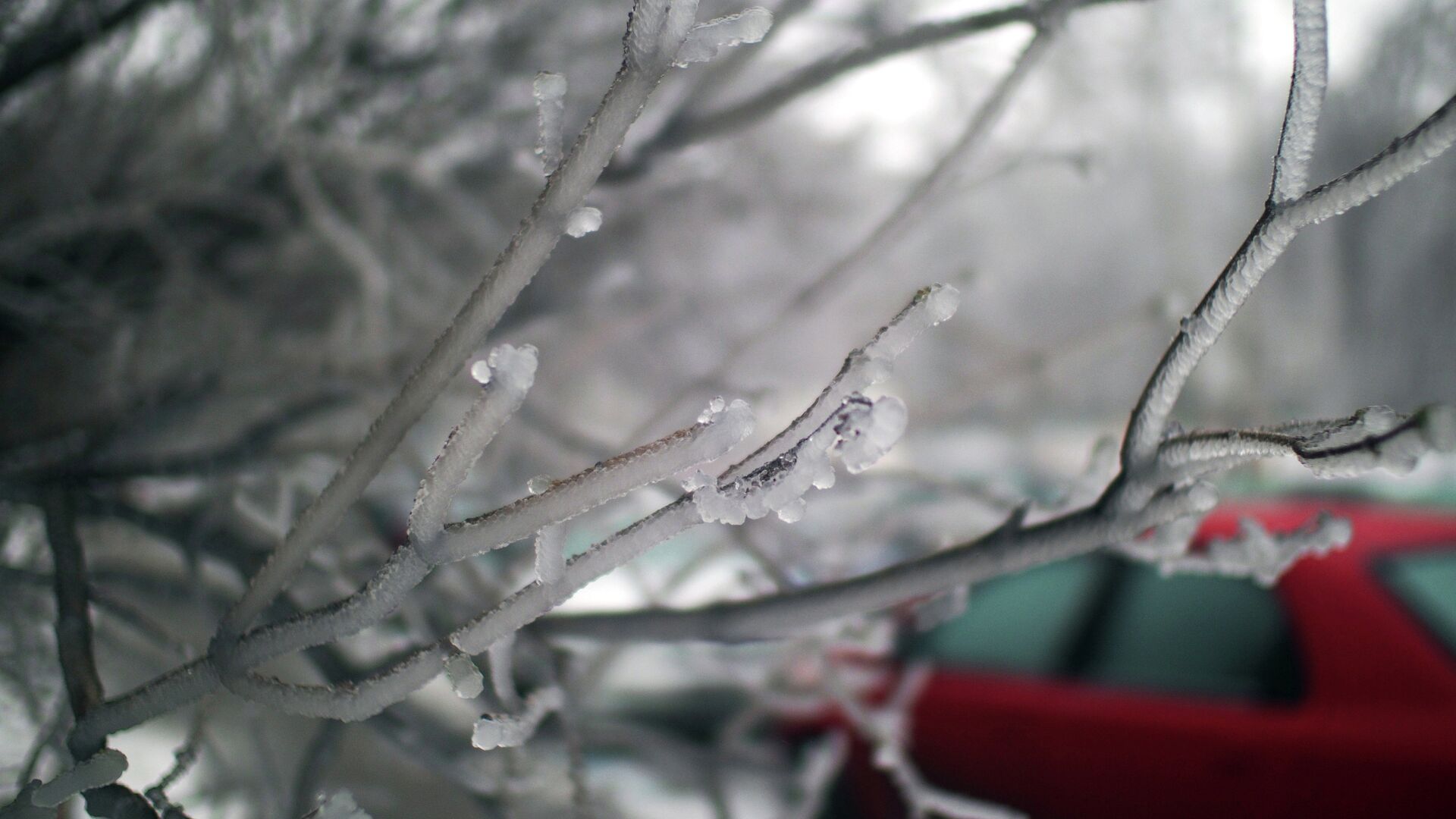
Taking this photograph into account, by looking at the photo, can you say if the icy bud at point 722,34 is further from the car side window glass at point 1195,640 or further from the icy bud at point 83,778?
the car side window glass at point 1195,640

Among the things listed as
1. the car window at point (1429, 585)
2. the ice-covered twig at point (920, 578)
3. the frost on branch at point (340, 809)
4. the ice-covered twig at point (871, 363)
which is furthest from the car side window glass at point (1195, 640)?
the frost on branch at point (340, 809)

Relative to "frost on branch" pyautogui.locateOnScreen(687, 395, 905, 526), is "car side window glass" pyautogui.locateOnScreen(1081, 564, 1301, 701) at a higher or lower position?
higher

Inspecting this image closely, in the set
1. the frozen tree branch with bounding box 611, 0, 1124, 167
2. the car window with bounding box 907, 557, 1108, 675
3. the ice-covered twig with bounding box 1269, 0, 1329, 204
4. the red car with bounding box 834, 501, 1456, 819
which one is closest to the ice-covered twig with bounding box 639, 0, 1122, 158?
the frozen tree branch with bounding box 611, 0, 1124, 167

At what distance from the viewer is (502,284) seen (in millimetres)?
727

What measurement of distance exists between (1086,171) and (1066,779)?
1.83 metres

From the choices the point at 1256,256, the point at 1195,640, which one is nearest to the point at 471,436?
the point at 1256,256

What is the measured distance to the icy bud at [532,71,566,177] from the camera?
705mm

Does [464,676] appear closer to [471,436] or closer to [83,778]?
[471,436]

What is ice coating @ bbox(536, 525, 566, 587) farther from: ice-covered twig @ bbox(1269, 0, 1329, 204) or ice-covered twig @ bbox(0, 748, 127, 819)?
ice-covered twig @ bbox(1269, 0, 1329, 204)

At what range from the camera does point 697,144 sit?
5.21 ft

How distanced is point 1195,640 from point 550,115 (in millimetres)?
2678

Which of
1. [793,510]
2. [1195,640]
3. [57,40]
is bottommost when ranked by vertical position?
[793,510]

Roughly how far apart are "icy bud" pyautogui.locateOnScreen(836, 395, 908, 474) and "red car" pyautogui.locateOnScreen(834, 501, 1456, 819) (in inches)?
78.2

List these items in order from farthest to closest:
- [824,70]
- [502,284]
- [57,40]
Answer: [57,40] < [824,70] < [502,284]
